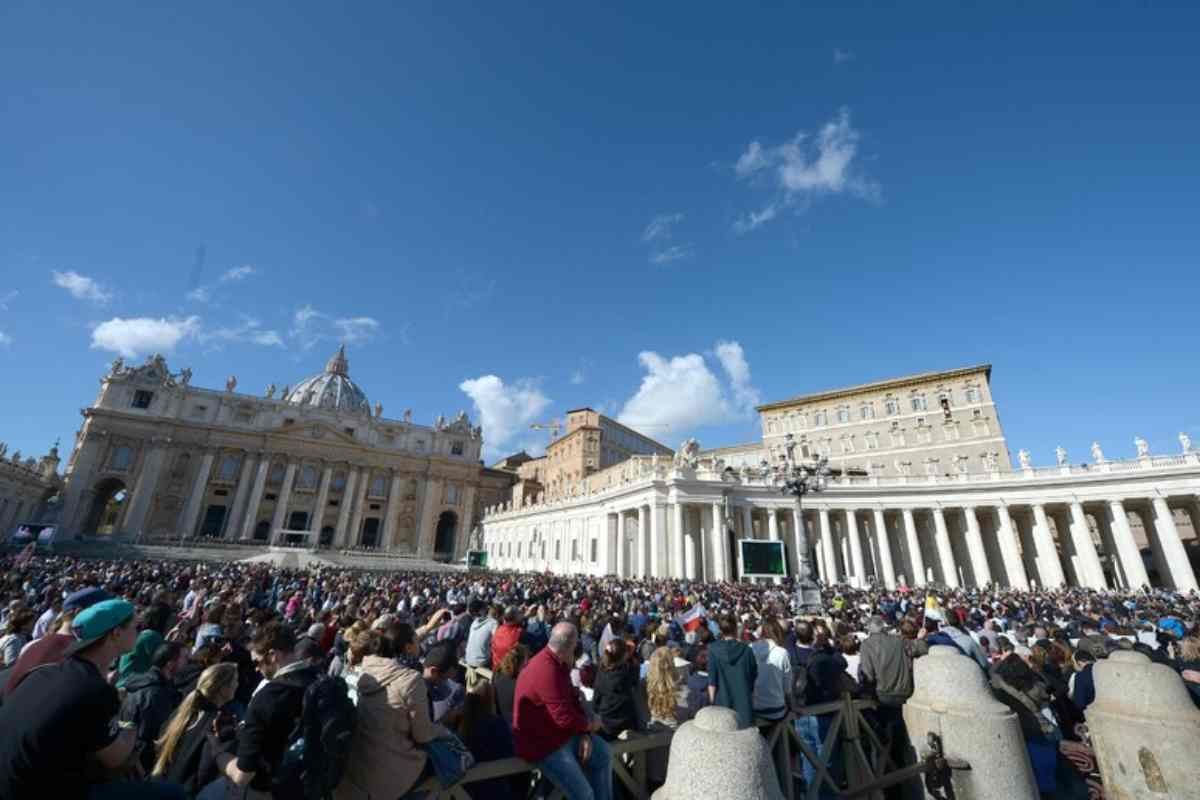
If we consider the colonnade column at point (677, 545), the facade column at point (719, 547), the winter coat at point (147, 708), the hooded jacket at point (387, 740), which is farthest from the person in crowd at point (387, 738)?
the facade column at point (719, 547)

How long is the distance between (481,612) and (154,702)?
7740mm

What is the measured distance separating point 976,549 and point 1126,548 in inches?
274

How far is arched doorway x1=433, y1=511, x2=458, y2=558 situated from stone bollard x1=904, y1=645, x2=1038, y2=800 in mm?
62802

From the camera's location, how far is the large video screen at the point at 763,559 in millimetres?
24719

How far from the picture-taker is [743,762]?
1.92 meters

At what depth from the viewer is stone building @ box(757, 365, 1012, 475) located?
123ft

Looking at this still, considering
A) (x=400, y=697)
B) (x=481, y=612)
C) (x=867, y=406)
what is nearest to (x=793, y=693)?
(x=400, y=697)

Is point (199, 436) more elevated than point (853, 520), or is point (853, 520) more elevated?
point (199, 436)

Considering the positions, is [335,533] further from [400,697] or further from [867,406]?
[400,697]

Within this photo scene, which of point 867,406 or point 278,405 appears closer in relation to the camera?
point 867,406

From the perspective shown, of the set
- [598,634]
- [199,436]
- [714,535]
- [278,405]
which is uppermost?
[278,405]

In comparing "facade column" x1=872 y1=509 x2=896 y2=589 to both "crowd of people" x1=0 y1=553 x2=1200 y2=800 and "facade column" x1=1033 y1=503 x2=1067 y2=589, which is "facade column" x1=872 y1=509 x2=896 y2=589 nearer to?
"facade column" x1=1033 y1=503 x2=1067 y2=589

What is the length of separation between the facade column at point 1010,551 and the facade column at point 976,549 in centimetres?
117

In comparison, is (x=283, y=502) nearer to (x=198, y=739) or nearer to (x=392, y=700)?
(x=198, y=739)
